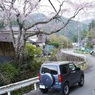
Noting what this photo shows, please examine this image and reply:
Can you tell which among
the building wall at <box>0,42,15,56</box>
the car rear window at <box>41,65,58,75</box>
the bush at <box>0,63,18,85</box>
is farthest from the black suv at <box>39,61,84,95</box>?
the building wall at <box>0,42,15,56</box>

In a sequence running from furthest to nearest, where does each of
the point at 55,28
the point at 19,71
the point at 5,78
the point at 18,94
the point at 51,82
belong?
1. the point at 55,28
2. the point at 19,71
3. the point at 5,78
4. the point at 18,94
5. the point at 51,82

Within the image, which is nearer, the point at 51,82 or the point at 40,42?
the point at 51,82

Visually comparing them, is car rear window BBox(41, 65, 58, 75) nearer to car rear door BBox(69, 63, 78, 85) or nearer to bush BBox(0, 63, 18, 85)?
car rear door BBox(69, 63, 78, 85)

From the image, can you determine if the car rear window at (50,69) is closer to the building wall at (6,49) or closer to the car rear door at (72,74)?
the car rear door at (72,74)

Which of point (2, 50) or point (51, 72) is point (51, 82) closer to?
point (51, 72)

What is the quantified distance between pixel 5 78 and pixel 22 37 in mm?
4680

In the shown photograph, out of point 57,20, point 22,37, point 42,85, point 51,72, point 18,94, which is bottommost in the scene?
point 18,94

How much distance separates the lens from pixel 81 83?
519 inches

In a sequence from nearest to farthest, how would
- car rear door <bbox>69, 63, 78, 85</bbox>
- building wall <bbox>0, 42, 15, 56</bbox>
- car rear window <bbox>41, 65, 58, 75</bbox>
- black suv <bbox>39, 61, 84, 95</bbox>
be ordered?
black suv <bbox>39, 61, 84, 95</bbox> < car rear window <bbox>41, 65, 58, 75</bbox> < car rear door <bbox>69, 63, 78, 85</bbox> < building wall <bbox>0, 42, 15, 56</bbox>

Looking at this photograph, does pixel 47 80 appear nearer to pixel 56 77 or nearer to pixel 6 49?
pixel 56 77

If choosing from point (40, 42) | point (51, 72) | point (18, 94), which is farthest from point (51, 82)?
point (40, 42)

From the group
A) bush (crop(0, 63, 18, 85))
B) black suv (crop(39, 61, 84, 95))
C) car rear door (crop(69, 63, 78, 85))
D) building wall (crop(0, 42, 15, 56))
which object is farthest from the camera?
building wall (crop(0, 42, 15, 56))

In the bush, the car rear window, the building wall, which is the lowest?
the bush

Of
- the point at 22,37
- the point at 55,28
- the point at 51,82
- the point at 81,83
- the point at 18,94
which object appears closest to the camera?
the point at 51,82
